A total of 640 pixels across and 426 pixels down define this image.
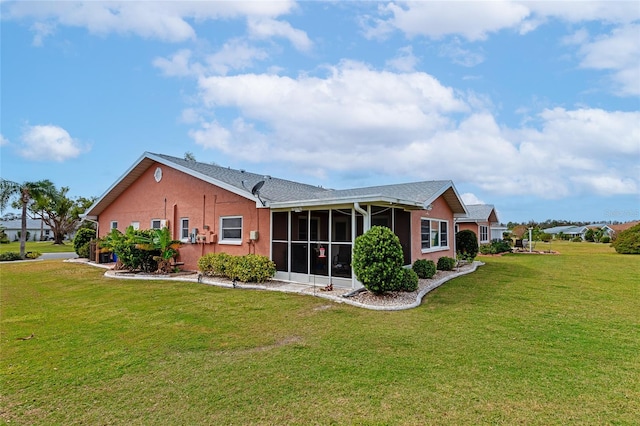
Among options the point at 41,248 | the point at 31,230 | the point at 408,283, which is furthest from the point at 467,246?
the point at 31,230

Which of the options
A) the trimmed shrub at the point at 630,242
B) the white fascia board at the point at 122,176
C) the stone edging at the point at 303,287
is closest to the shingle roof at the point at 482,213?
the trimmed shrub at the point at 630,242

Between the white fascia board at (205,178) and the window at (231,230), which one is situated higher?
the white fascia board at (205,178)

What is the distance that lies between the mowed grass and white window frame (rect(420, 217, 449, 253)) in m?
5.05

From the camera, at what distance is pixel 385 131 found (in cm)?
1872

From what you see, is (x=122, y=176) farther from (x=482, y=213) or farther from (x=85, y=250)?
(x=482, y=213)

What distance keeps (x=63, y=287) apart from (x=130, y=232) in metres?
3.02

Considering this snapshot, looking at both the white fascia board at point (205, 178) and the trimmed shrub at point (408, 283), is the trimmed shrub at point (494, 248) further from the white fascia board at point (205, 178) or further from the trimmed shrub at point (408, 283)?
the white fascia board at point (205, 178)

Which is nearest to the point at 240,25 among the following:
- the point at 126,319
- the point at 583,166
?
the point at 126,319

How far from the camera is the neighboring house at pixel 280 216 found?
34.9 ft

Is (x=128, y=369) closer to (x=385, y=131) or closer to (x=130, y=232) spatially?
(x=130, y=232)

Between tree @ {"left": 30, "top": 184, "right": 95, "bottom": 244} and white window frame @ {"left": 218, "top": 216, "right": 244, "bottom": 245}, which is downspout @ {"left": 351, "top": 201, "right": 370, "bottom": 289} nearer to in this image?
white window frame @ {"left": 218, "top": 216, "right": 244, "bottom": 245}

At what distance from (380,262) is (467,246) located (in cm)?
1209

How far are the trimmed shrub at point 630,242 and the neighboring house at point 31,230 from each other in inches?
2889

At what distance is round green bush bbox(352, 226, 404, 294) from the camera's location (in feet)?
28.1
